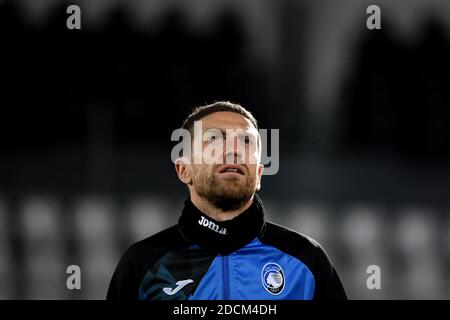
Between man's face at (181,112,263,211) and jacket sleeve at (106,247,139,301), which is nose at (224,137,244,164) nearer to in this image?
man's face at (181,112,263,211)

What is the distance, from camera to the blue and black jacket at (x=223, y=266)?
7.05ft

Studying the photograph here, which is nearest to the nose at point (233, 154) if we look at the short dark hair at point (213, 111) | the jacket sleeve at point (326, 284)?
the short dark hair at point (213, 111)

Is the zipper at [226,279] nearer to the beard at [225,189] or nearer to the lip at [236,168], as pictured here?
the beard at [225,189]

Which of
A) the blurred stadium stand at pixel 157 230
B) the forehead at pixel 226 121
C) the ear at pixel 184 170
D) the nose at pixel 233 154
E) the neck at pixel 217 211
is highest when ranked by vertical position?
the forehead at pixel 226 121

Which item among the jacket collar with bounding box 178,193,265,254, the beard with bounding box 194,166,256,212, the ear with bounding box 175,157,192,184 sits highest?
the ear with bounding box 175,157,192,184

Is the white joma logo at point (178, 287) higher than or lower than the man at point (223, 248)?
lower

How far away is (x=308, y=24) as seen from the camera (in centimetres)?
1073

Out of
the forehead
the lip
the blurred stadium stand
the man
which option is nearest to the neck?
the man

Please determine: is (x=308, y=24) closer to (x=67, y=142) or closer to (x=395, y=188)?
(x=395, y=188)

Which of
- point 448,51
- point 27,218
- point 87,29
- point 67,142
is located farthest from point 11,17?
point 448,51

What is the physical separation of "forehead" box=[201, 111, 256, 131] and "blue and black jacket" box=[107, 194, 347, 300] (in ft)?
0.80

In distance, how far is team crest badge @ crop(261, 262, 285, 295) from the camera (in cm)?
214

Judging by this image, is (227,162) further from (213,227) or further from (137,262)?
(137,262)
